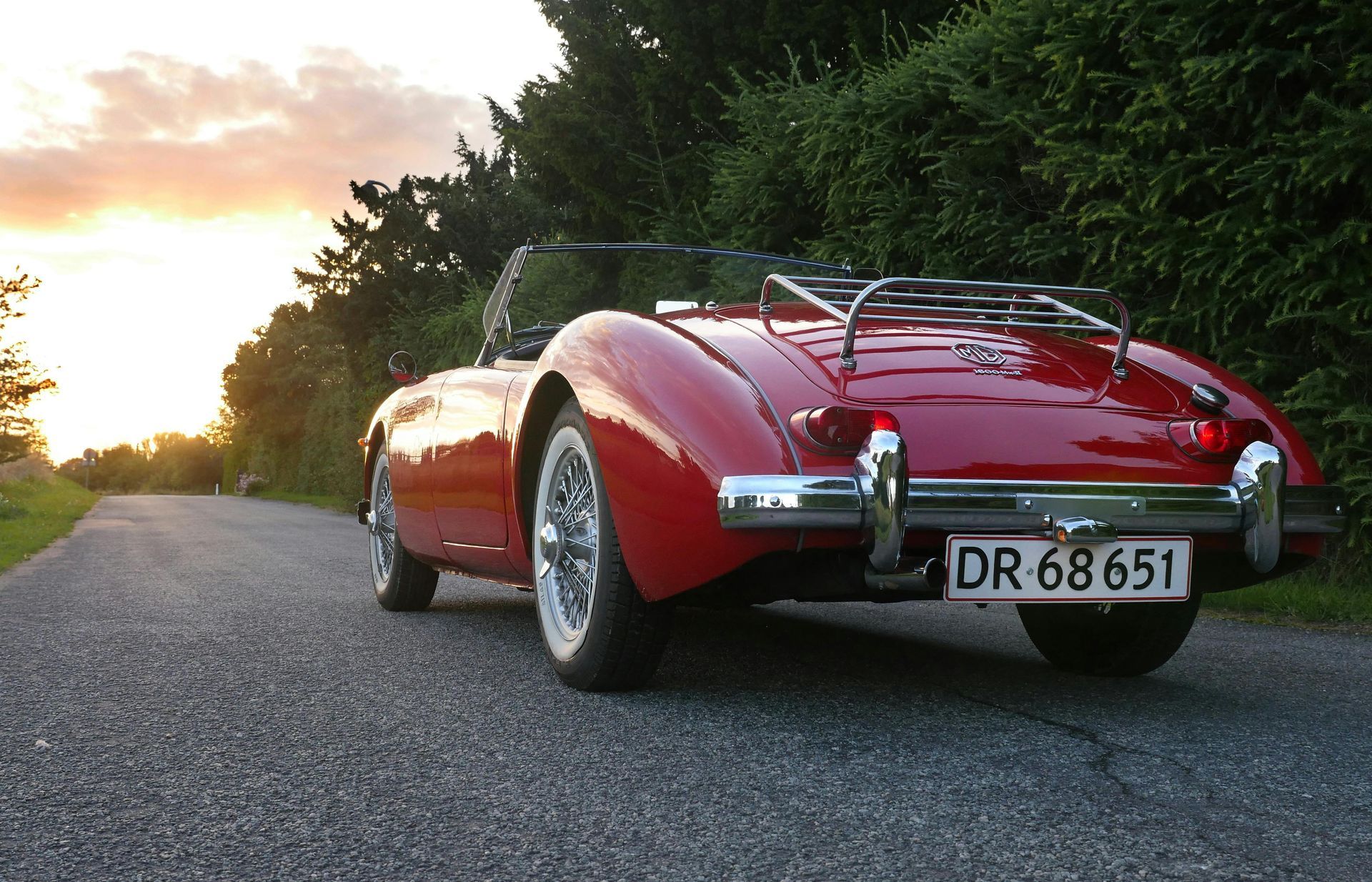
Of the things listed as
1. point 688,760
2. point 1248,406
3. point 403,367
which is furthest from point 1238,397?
point 403,367

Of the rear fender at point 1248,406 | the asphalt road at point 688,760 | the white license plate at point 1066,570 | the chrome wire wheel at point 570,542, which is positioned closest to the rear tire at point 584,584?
the chrome wire wheel at point 570,542

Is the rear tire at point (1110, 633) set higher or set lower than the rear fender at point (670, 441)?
lower

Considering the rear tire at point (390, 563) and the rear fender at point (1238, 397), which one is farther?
the rear tire at point (390, 563)

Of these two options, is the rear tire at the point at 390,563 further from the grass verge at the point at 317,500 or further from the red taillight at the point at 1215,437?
the grass verge at the point at 317,500

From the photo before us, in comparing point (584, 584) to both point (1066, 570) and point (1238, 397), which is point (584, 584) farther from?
point (1238, 397)

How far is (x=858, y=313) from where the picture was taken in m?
3.16

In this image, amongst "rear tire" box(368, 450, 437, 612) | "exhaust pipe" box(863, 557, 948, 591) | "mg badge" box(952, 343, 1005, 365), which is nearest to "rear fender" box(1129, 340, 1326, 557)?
"mg badge" box(952, 343, 1005, 365)

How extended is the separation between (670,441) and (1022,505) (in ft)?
2.68

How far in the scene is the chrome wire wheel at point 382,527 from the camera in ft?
18.5

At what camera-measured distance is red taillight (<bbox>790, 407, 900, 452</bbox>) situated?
9.08ft

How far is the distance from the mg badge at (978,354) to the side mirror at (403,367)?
2885 millimetres

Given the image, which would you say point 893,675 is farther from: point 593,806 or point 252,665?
point 252,665

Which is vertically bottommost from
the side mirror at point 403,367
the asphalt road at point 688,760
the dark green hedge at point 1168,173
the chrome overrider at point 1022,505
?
the asphalt road at point 688,760

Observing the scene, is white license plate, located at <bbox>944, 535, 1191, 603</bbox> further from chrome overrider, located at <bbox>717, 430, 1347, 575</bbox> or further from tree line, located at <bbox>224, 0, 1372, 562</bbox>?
tree line, located at <bbox>224, 0, 1372, 562</bbox>
